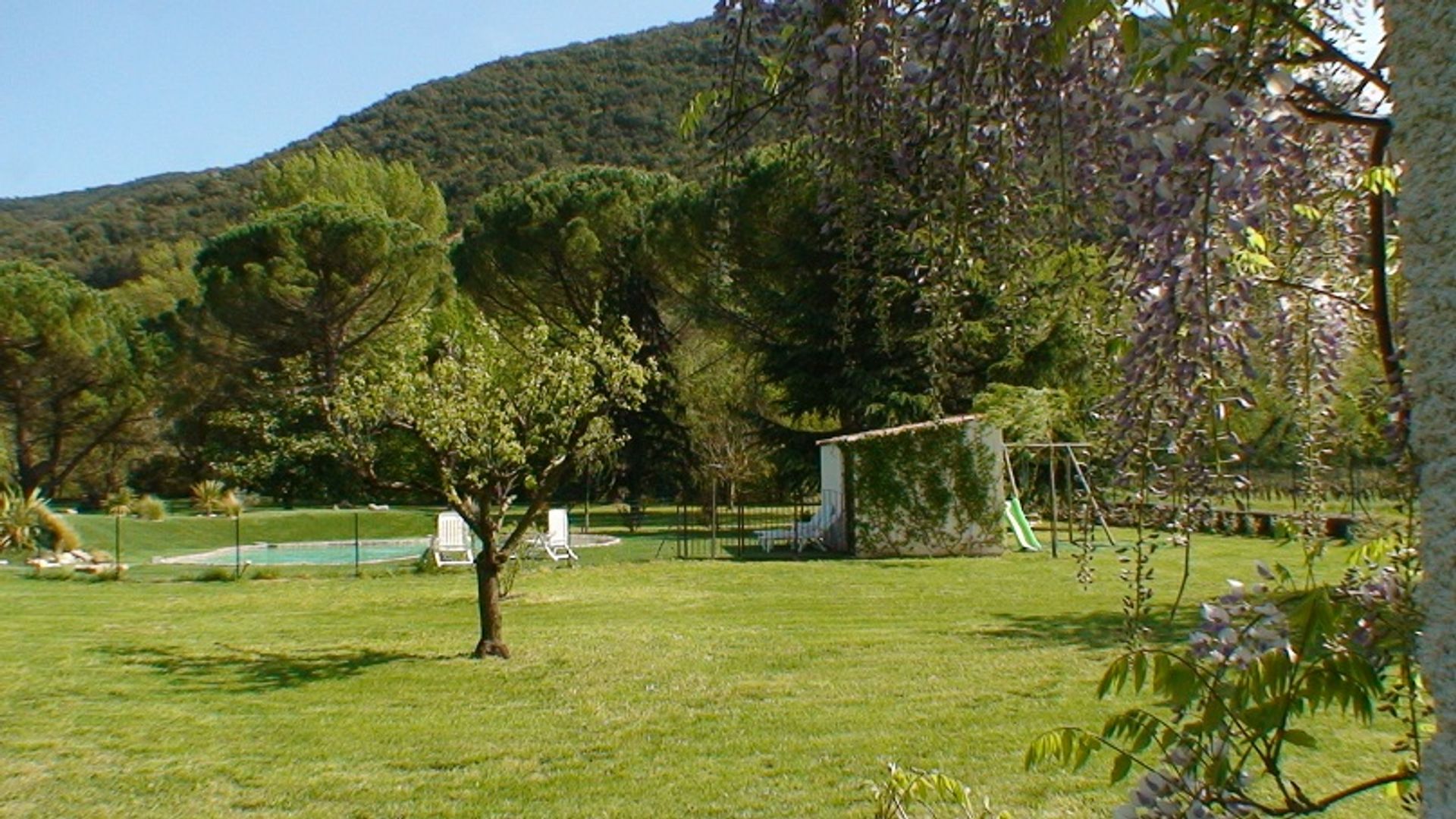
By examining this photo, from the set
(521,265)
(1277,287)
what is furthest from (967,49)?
(521,265)

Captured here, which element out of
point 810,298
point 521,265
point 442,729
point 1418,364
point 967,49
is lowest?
point 442,729

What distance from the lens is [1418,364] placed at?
1135 millimetres

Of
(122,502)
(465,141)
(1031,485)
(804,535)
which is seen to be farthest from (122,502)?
(465,141)

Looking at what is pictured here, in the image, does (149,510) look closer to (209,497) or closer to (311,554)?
(209,497)

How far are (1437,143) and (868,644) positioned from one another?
9245 millimetres

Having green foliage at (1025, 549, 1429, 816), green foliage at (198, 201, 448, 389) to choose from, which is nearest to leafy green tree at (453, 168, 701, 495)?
green foliage at (198, 201, 448, 389)

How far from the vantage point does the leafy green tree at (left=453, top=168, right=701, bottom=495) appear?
33.1 m

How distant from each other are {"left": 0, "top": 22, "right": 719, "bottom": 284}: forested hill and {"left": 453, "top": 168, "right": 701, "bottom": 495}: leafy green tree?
6.19 meters

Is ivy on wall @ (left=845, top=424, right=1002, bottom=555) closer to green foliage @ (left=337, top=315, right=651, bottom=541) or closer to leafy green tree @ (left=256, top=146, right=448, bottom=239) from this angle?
green foliage @ (left=337, top=315, right=651, bottom=541)

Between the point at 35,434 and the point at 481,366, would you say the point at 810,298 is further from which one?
the point at 35,434

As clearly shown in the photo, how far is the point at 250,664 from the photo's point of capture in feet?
32.9

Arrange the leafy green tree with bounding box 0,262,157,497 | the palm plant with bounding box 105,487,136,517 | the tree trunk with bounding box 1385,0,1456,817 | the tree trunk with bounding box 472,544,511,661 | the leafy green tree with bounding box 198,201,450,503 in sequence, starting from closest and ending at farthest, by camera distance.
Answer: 1. the tree trunk with bounding box 1385,0,1456,817
2. the tree trunk with bounding box 472,544,511,661
3. the palm plant with bounding box 105,487,136,517
4. the leafy green tree with bounding box 0,262,157,497
5. the leafy green tree with bounding box 198,201,450,503

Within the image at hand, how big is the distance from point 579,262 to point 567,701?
86.2 ft

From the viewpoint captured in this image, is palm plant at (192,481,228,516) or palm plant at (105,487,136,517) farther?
palm plant at (192,481,228,516)
